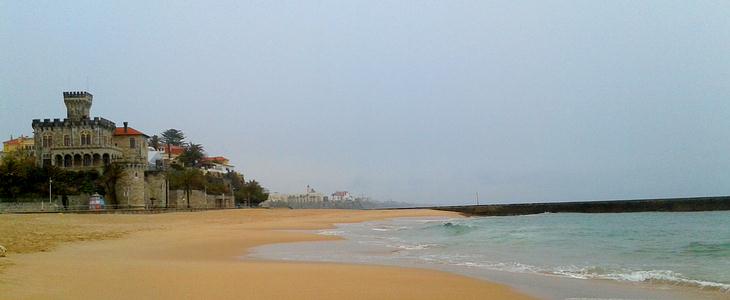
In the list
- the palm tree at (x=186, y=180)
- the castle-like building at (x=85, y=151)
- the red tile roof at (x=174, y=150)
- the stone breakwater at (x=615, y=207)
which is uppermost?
the red tile roof at (x=174, y=150)

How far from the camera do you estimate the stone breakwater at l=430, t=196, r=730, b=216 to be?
66875mm

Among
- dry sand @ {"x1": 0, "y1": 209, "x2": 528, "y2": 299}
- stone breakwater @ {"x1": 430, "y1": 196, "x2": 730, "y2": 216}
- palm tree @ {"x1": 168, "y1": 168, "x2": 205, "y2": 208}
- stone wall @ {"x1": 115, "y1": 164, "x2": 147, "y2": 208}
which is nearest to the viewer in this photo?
dry sand @ {"x1": 0, "y1": 209, "x2": 528, "y2": 299}

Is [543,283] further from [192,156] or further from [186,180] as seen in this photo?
[192,156]

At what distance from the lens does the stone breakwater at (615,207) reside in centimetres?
6688

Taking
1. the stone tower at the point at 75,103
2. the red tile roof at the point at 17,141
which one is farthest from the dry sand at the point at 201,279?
the red tile roof at the point at 17,141

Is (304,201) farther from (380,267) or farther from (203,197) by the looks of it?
(380,267)

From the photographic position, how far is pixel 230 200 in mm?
73000

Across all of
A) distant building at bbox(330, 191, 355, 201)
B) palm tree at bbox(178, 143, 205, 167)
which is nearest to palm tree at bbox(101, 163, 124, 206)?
palm tree at bbox(178, 143, 205, 167)

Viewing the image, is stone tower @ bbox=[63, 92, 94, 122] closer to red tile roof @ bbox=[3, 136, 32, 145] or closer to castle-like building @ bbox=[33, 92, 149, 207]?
castle-like building @ bbox=[33, 92, 149, 207]

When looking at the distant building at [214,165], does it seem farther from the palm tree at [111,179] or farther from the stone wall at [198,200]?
the palm tree at [111,179]

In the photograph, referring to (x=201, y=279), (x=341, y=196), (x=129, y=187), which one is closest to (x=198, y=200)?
(x=129, y=187)

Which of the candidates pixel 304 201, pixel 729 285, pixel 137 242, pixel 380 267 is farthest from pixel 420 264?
pixel 304 201

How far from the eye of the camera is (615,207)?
69875 millimetres

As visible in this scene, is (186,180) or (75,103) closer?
(75,103)
